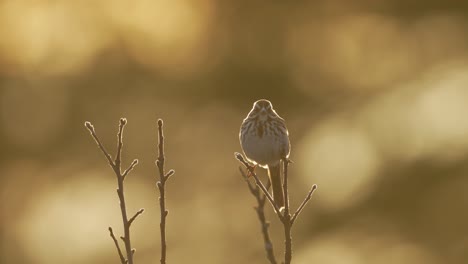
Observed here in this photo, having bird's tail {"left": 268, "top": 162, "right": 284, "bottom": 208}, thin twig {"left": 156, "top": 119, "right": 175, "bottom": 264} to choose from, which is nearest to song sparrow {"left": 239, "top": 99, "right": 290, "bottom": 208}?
bird's tail {"left": 268, "top": 162, "right": 284, "bottom": 208}

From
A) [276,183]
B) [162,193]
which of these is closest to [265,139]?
[276,183]

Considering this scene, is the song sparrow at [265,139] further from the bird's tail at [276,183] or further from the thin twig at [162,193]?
the thin twig at [162,193]

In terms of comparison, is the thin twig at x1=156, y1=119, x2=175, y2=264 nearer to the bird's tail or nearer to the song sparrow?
the bird's tail

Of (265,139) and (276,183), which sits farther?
(265,139)

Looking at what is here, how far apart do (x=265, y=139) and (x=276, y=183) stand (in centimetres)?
79

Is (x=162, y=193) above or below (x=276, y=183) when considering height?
above

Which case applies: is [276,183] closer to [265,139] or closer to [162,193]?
[265,139]

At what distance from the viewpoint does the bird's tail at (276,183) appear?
866 centimetres

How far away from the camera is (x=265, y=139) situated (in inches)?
381

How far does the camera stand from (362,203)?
26406 millimetres

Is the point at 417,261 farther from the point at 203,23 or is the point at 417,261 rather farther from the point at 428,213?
the point at 203,23

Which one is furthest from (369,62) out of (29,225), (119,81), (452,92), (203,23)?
(29,225)

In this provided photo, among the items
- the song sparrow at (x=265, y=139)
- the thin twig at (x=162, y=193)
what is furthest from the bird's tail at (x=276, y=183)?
the thin twig at (x=162, y=193)

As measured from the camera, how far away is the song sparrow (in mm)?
9445
